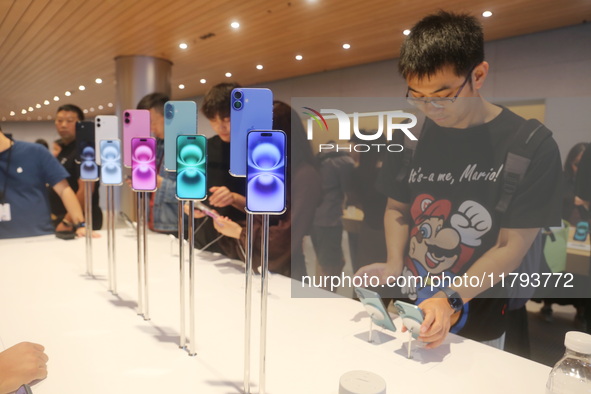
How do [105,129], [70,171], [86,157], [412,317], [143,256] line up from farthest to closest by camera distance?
[70,171]
[86,157]
[105,129]
[143,256]
[412,317]

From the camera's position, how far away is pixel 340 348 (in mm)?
946

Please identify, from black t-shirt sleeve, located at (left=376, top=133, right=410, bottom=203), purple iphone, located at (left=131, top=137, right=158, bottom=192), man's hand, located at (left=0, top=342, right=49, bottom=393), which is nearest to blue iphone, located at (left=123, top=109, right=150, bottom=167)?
purple iphone, located at (left=131, top=137, right=158, bottom=192)

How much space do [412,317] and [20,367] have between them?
778mm

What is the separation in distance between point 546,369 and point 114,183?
134cm

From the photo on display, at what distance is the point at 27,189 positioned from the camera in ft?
7.22

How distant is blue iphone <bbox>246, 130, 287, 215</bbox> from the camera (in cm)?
73

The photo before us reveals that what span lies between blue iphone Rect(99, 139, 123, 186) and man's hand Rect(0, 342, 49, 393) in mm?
689

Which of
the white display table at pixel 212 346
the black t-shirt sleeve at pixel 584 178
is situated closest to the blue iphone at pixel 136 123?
the white display table at pixel 212 346

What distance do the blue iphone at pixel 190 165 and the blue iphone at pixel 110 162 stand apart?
2.06 ft

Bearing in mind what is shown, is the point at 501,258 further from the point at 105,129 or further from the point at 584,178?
the point at 584,178

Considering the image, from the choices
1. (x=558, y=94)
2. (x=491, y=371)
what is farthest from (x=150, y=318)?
(x=558, y=94)

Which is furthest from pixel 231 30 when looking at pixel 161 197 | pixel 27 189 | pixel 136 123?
pixel 136 123

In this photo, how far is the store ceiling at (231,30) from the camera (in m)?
3.45

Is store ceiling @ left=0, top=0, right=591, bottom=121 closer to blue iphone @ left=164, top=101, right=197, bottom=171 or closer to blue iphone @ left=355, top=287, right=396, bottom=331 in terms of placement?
blue iphone @ left=164, top=101, right=197, bottom=171
